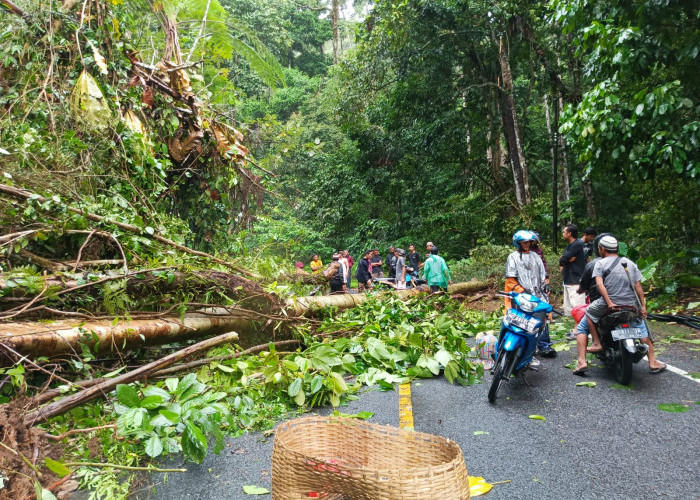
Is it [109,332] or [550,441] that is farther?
[109,332]

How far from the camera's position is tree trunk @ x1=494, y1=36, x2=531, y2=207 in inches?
653

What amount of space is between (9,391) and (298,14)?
138 ft

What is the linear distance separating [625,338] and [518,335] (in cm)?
117

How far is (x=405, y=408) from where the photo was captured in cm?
474

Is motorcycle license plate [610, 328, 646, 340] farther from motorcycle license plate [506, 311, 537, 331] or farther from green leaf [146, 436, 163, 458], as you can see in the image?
green leaf [146, 436, 163, 458]

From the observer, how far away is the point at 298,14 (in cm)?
4059

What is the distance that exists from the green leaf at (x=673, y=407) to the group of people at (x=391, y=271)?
6628 mm

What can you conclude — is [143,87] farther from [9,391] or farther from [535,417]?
[535,417]

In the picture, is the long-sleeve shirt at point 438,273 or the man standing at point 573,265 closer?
the man standing at point 573,265

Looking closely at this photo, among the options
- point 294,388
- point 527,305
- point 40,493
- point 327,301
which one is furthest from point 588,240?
point 40,493

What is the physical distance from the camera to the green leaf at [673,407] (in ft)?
14.7

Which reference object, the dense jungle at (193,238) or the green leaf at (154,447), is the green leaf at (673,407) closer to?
the dense jungle at (193,238)

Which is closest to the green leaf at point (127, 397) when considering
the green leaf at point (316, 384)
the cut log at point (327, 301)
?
the green leaf at point (316, 384)

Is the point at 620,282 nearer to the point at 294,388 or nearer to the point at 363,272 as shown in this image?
the point at 294,388
